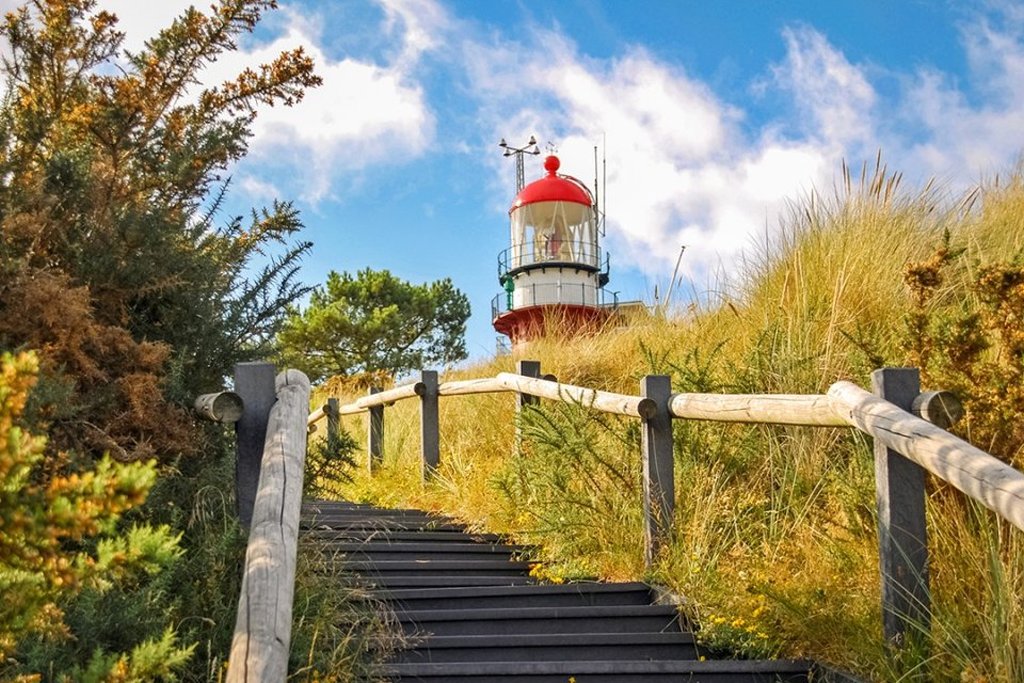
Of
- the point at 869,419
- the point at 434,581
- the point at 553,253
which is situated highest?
the point at 553,253

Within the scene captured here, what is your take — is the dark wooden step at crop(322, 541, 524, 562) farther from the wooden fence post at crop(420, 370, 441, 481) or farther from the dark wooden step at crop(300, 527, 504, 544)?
the wooden fence post at crop(420, 370, 441, 481)

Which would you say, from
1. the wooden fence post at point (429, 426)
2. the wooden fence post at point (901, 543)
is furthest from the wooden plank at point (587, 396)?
the wooden fence post at point (901, 543)

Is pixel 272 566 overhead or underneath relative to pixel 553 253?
underneath

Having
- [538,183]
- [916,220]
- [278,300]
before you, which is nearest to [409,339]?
[538,183]

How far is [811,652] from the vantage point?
3811 millimetres

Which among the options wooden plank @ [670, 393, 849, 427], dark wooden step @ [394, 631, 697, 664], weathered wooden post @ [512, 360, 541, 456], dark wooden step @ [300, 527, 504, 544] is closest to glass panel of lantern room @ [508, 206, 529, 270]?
weathered wooden post @ [512, 360, 541, 456]

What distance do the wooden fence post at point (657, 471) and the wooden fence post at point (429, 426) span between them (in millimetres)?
2857

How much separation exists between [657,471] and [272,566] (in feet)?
8.73

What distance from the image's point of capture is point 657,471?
4723 millimetres

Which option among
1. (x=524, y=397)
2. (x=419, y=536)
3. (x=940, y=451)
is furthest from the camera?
(x=524, y=397)

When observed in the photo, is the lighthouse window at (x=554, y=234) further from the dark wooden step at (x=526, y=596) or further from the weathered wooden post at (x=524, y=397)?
the dark wooden step at (x=526, y=596)

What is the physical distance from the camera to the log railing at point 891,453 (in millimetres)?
2856

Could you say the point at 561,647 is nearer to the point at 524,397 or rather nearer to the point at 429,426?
the point at 524,397

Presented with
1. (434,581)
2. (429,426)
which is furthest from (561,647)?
(429,426)
